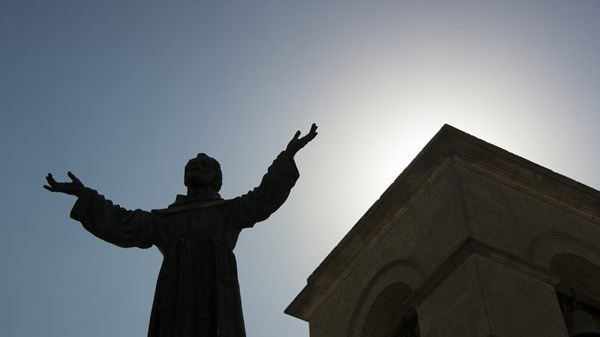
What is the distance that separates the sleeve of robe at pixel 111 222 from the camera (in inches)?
293

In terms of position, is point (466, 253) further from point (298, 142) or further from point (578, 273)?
point (298, 142)

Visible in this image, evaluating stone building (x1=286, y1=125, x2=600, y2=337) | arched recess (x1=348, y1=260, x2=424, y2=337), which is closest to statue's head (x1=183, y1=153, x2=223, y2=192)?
stone building (x1=286, y1=125, x2=600, y2=337)

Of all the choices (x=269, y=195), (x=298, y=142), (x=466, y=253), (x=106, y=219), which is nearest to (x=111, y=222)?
(x=106, y=219)

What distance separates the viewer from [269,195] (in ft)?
24.6

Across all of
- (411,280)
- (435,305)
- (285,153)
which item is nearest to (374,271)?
(411,280)

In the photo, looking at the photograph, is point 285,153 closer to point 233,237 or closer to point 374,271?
point 233,237

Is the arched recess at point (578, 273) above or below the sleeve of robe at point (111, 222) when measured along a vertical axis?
above

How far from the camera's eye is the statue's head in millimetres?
7914

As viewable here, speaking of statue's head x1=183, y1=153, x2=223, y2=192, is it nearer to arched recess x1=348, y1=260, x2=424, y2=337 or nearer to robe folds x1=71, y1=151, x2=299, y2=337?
robe folds x1=71, y1=151, x2=299, y2=337

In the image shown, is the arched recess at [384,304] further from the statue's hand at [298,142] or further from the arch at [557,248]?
the statue's hand at [298,142]

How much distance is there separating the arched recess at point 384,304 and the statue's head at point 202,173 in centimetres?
842

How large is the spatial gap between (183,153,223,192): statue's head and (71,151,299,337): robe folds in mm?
143

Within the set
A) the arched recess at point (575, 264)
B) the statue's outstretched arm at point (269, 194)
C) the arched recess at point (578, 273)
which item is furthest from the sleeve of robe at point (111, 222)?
the arched recess at point (578, 273)

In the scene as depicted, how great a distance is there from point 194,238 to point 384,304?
31.0 feet
